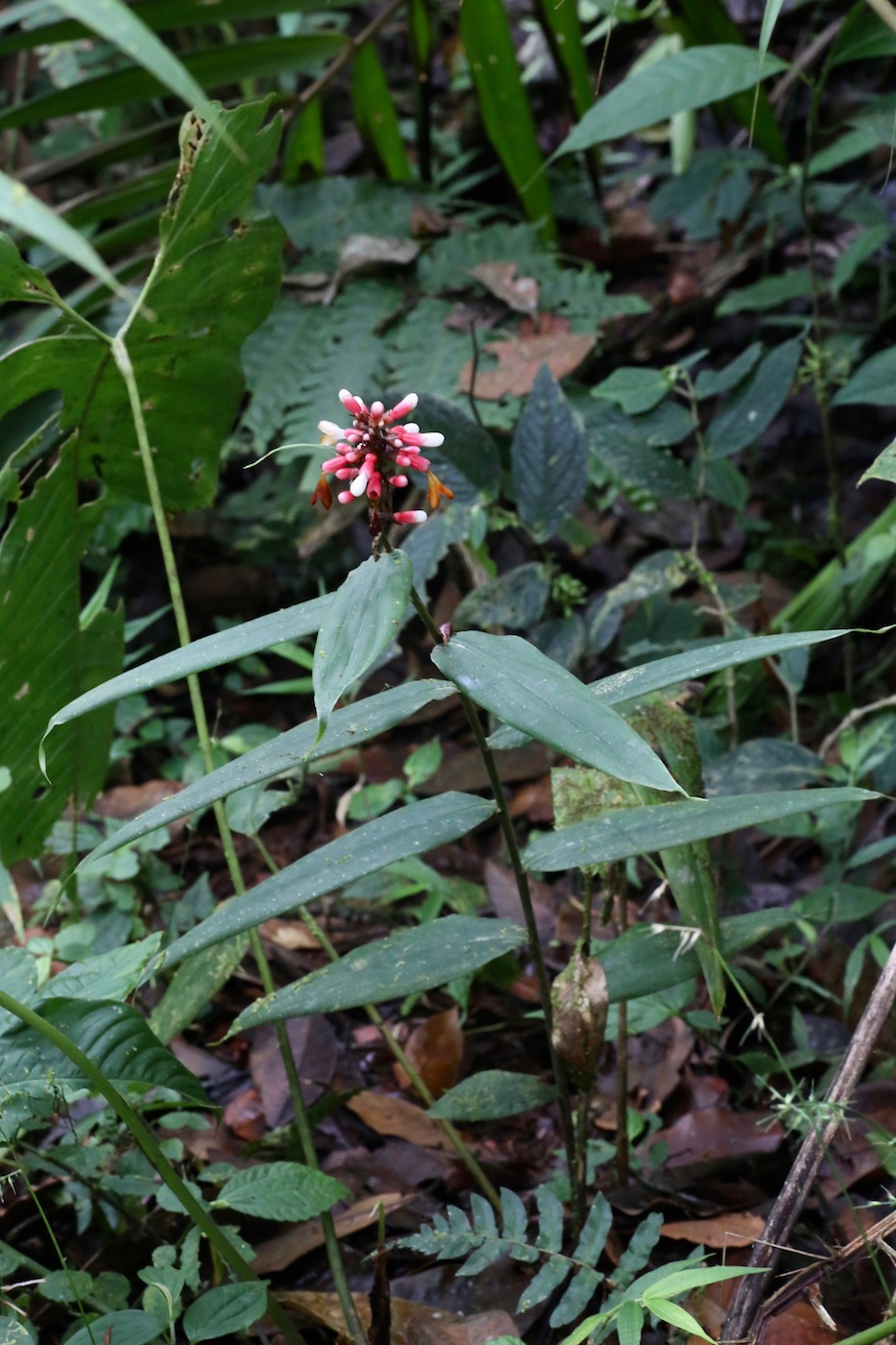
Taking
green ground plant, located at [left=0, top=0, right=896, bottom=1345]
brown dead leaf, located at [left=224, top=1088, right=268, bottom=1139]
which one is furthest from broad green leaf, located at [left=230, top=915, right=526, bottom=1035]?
brown dead leaf, located at [left=224, top=1088, right=268, bottom=1139]

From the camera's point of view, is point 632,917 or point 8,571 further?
point 632,917

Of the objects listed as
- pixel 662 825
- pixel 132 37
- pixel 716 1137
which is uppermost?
pixel 132 37

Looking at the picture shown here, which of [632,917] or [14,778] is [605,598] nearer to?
[632,917]

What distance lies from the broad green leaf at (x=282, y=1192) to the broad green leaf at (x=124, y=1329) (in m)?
0.10

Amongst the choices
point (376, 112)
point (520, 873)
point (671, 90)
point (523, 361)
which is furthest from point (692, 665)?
point (376, 112)

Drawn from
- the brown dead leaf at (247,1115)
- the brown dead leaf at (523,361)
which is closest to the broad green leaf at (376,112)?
the brown dead leaf at (523,361)

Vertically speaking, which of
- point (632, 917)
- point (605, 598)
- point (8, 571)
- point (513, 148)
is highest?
point (513, 148)

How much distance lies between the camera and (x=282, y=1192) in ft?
3.19

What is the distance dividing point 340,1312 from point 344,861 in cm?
54

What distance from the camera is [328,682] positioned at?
62 cm

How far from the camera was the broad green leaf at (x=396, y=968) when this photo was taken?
86cm

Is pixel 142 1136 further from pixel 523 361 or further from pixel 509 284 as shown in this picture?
pixel 509 284

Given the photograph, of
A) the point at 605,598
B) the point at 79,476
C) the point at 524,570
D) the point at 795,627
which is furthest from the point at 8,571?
the point at 795,627

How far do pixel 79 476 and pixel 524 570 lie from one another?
1.97 feet
